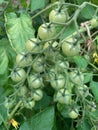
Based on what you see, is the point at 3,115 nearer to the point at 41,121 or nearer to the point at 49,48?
the point at 41,121

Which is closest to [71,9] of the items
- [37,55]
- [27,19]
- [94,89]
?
[27,19]

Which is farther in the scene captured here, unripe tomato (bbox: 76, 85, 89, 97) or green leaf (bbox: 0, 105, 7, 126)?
green leaf (bbox: 0, 105, 7, 126)

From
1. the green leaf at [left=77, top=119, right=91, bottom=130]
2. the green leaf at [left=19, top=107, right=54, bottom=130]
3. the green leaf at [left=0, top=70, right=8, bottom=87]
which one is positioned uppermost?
the green leaf at [left=0, top=70, right=8, bottom=87]

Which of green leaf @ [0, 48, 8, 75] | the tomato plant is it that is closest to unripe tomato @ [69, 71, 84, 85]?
the tomato plant

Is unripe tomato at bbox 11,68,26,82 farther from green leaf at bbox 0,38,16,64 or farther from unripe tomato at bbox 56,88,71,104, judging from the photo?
green leaf at bbox 0,38,16,64

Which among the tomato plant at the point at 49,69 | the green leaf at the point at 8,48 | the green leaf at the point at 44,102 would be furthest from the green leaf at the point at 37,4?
the green leaf at the point at 44,102

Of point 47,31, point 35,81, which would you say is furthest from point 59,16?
point 35,81

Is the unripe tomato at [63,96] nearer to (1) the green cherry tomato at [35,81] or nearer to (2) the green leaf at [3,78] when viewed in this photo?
(1) the green cherry tomato at [35,81]

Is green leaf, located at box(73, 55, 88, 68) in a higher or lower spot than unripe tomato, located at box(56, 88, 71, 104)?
lower
